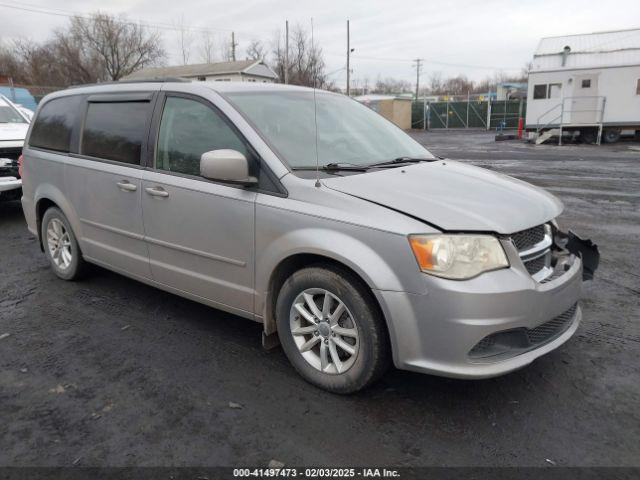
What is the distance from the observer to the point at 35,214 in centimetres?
534

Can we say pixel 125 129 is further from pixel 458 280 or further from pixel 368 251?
pixel 458 280

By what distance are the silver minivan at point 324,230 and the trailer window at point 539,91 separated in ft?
73.4

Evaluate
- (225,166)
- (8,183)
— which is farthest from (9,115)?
(225,166)

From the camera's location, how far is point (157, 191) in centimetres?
384

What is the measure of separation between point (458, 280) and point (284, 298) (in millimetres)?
1097

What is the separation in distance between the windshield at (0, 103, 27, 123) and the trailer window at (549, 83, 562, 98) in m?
21.8

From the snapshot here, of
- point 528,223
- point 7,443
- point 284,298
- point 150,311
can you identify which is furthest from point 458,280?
point 150,311

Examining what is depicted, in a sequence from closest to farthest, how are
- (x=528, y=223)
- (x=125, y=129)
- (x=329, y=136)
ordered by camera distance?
(x=528, y=223) < (x=329, y=136) < (x=125, y=129)

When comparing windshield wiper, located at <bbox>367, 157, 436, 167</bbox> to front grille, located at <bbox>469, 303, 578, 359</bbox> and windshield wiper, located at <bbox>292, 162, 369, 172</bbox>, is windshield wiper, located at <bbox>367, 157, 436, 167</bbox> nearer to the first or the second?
windshield wiper, located at <bbox>292, 162, 369, 172</bbox>

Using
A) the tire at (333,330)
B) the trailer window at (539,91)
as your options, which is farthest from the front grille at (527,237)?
the trailer window at (539,91)

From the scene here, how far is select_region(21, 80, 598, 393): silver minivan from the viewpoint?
8.96 feet

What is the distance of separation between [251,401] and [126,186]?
200cm

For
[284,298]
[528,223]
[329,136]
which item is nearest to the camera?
[528,223]

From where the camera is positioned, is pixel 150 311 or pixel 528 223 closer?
pixel 528 223
